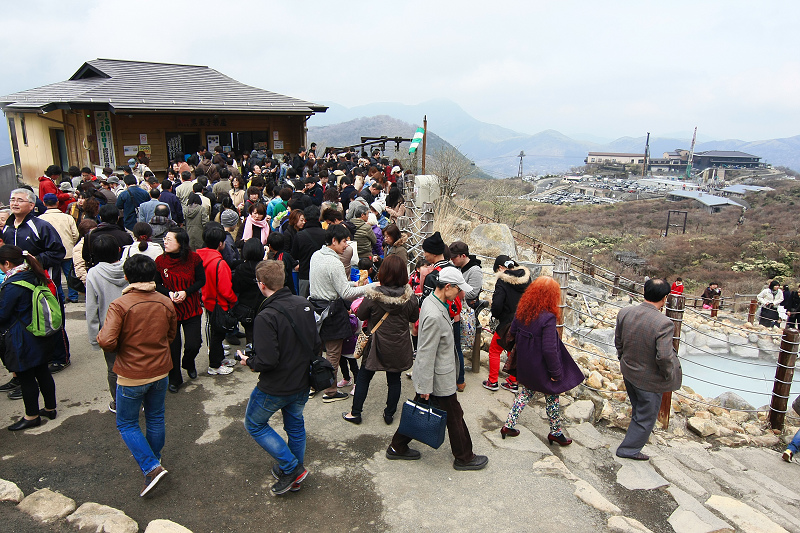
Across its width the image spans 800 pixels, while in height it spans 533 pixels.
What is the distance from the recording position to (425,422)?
3912 millimetres

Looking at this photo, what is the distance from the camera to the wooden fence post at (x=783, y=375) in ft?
17.4

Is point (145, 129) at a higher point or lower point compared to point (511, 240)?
higher

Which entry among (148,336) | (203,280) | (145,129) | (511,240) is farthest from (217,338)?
(145,129)

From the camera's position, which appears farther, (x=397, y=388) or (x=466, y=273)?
(x=466, y=273)

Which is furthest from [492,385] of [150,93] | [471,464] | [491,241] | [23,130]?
[23,130]

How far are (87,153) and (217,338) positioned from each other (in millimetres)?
13344

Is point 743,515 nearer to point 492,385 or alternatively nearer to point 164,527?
point 492,385

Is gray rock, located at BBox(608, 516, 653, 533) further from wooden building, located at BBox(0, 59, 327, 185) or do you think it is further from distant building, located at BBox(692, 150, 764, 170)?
distant building, located at BBox(692, 150, 764, 170)

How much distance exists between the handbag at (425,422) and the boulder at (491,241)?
927 centimetres

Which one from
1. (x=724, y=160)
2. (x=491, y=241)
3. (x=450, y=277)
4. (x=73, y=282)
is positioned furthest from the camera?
(x=724, y=160)

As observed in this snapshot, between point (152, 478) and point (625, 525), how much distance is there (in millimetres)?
3397

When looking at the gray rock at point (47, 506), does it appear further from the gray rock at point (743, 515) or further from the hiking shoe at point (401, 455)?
the gray rock at point (743, 515)

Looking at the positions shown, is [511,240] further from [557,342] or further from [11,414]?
[11,414]

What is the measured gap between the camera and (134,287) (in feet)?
11.5
